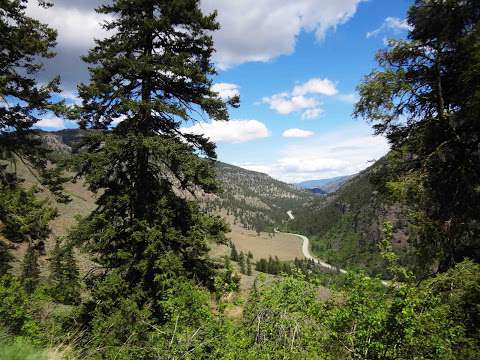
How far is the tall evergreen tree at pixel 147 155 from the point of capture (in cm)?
1145

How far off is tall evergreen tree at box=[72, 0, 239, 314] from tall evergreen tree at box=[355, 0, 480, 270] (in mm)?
6083

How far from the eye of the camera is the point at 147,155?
12.7 m

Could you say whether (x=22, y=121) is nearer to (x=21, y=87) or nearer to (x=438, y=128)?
(x=21, y=87)

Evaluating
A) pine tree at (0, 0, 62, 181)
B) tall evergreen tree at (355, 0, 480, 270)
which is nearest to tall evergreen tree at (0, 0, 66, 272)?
pine tree at (0, 0, 62, 181)

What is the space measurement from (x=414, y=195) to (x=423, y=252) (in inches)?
66.8

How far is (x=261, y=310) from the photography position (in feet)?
23.7

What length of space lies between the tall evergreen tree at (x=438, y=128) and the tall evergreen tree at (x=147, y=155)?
6.08m

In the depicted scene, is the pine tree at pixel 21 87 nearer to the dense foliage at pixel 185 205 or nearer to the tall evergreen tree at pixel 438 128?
the dense foliage at pixel 185 205

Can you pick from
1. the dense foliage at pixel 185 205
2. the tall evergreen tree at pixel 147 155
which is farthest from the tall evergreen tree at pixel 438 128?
the tall evergreen tree at pixel 147 155

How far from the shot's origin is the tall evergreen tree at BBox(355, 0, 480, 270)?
10281mm

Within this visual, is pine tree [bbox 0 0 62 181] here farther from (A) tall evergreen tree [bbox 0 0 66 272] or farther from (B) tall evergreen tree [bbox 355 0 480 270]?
(B) tall evergreen tree [bbox 355 0 480 270]

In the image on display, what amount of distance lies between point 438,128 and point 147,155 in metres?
9.68

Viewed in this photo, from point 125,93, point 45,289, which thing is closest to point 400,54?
point 125,93

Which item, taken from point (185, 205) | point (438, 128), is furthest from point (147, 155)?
point (438, 128)
